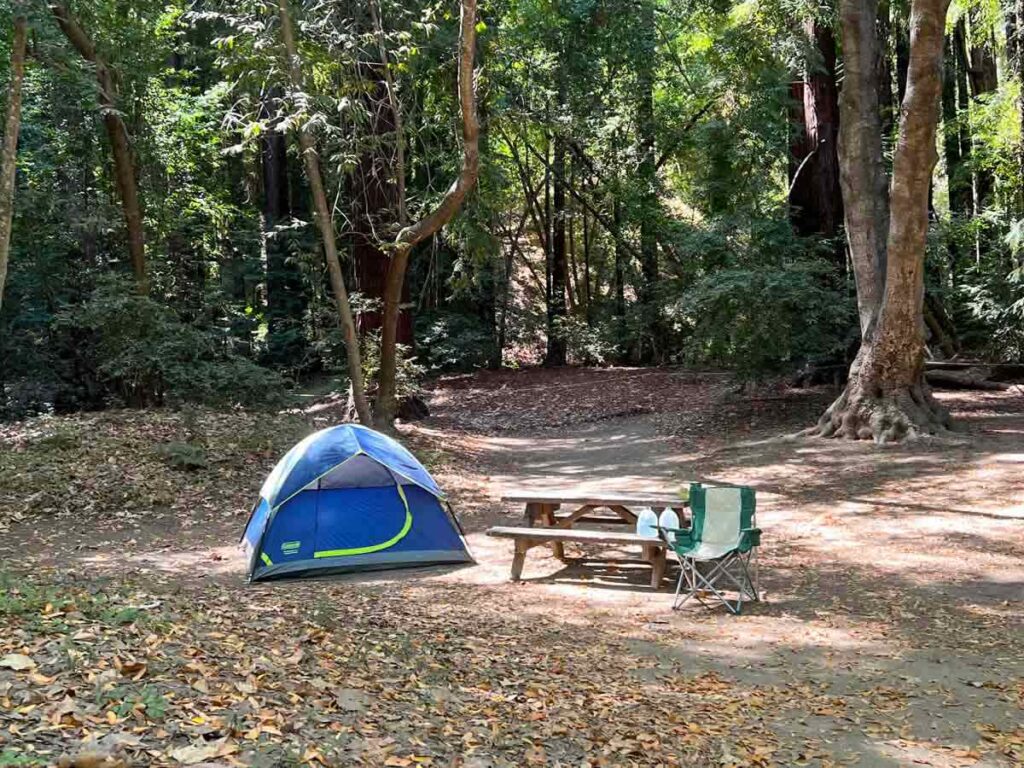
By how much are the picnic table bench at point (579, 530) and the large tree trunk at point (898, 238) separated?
16.8 ft

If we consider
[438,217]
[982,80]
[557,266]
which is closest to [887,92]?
[982,80]

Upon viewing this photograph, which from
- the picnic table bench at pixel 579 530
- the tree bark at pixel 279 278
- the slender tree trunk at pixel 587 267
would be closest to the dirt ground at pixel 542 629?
the picnic table bench at pixel 579 530

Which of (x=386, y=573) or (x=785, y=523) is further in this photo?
(x=785, y=523)

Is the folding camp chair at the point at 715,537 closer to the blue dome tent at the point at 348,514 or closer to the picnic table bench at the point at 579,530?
the picnic table bench at the point at 579,530

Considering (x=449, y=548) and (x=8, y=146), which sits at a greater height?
(x=8, y=146)

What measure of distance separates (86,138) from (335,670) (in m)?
14.0

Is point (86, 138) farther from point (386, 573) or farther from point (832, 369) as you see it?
point (832, 369)

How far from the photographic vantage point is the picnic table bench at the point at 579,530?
7.77 meters

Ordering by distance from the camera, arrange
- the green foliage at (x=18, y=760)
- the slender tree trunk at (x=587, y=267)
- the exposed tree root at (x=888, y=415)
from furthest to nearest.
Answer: the slender tree trunk at (x=587, y=267), the exposed tree root at (x=888, y=415), the green foliage at (x=18, y=760)

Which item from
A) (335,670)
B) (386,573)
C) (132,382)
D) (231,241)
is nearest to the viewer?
(335,670)

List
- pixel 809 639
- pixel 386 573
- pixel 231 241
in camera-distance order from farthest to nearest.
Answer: pixel 231 241
pixel 386 573
pixel 809 639

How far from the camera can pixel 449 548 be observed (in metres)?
8.62

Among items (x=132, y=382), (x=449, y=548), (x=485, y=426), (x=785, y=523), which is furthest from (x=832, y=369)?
(x=132, y=382)

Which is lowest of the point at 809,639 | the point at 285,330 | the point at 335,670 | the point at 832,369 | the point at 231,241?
the point at 809,639
